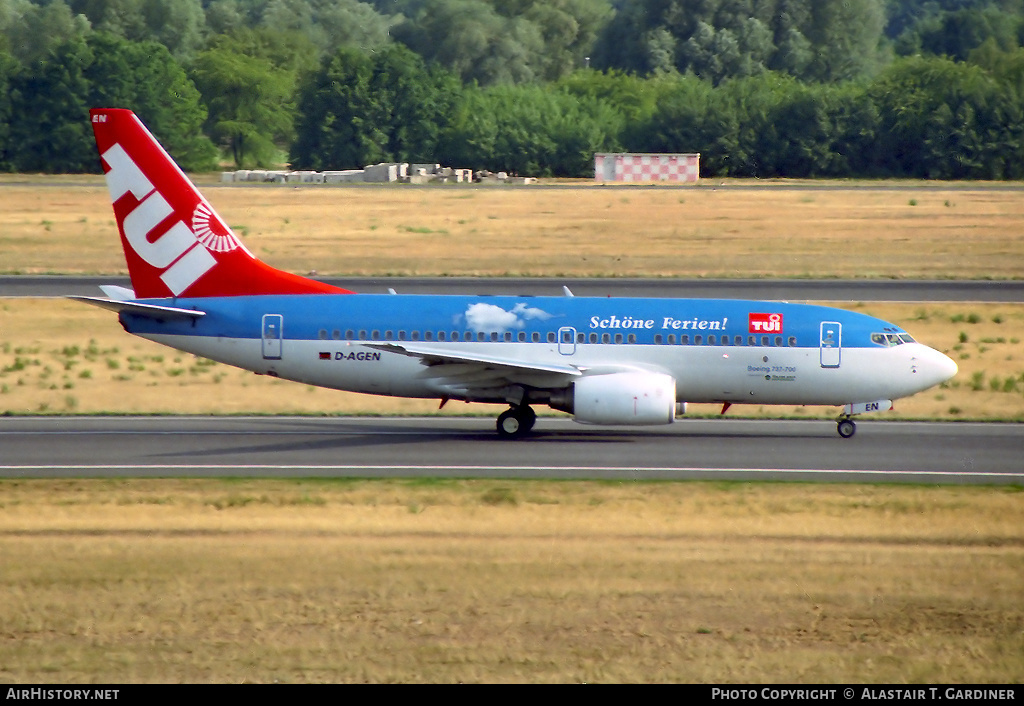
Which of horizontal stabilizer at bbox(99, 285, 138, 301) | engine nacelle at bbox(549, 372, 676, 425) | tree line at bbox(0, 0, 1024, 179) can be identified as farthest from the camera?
tree line at bbox(0, 0, 1024, 179)

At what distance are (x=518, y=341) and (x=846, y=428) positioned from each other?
839 centimetres

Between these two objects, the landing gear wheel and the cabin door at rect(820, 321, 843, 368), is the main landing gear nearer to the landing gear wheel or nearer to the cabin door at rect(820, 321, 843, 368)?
the cabin door at rect(820, 321, 843, 368)

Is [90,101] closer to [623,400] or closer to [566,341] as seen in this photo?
[566,341]

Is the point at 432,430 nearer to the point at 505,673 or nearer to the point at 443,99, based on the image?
the point at 505,673

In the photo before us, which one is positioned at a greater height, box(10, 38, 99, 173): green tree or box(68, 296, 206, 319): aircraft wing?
box(10, 38, 99, 173): green tree

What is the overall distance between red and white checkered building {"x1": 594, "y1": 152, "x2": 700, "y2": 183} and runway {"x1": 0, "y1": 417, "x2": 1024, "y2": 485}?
80619 mm

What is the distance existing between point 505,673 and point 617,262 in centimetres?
5080

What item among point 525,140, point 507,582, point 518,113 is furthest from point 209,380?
point 518,113

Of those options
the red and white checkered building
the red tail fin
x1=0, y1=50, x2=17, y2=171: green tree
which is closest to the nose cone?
the red tail fin

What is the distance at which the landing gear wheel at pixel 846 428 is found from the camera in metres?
32.5

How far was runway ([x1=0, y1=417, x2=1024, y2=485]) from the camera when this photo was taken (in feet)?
91.4

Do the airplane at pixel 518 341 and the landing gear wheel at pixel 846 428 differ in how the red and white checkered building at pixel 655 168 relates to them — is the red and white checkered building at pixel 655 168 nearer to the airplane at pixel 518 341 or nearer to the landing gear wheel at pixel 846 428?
the airplane at pixel 518 341

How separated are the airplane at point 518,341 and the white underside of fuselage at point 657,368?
0.10 feet

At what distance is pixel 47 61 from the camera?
125 metres
